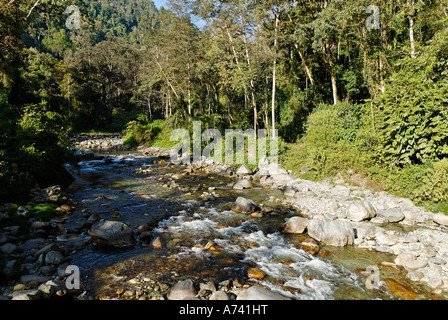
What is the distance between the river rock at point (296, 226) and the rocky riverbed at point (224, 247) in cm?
3

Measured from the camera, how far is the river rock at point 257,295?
4.95m

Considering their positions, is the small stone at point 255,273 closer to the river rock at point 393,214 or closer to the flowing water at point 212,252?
the flowing water at point 212,252

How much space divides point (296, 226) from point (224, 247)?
2.71 metres

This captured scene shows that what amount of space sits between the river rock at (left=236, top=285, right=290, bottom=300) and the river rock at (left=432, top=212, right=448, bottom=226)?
6731mm

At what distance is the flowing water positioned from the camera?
579 cm

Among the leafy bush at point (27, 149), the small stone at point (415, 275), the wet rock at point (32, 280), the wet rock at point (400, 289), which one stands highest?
the leafy bush at point (27, 149)

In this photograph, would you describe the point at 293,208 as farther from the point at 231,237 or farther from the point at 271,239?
the point at 231,237

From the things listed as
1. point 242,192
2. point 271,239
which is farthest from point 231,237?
point 242,192

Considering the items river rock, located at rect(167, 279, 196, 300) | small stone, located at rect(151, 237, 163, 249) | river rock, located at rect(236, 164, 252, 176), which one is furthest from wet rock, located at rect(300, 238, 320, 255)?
river rock, located at rect(236, 164, 252, 176)

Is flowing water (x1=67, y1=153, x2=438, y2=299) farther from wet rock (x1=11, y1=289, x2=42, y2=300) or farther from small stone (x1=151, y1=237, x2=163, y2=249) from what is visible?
wet rock (x1=11, y1=289, x2=42, y2=300)

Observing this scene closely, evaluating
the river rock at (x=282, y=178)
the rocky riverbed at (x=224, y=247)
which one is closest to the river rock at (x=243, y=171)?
the river rock at (x=282, y=178)

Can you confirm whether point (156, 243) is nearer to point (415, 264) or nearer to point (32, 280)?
point (32, 280)

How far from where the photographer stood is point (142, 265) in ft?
20.9

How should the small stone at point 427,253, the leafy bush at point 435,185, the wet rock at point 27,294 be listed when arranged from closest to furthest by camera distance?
the wet rock at point 27,294 < the small stone at point 427,253 < the leafy bush at point 435,185
